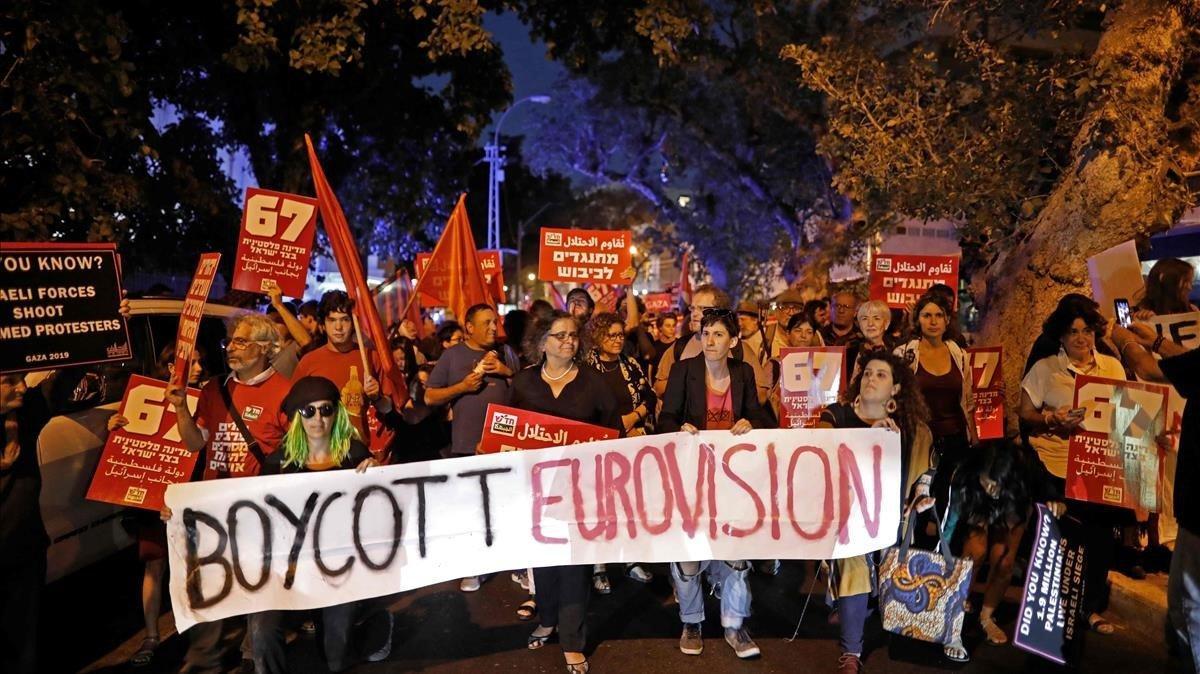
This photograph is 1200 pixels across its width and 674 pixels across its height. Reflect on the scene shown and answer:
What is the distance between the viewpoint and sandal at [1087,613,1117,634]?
5.39 m

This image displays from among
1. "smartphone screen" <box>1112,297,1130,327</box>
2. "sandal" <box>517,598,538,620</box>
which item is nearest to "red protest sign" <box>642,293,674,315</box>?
"smartphone screen" <box>1112,297,1130,327</box>

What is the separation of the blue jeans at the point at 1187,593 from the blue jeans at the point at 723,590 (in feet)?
6.54

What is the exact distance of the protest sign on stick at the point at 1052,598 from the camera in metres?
4.59

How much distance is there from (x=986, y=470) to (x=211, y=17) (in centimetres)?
1192

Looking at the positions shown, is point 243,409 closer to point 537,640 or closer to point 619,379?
point 537,640

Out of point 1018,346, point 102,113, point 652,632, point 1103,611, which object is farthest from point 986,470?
point 102,113

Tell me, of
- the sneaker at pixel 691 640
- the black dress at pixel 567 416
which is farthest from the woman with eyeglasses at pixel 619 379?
the sneaker at pixel 691 640

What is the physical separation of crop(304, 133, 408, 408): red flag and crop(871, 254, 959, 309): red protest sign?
17.6 ft

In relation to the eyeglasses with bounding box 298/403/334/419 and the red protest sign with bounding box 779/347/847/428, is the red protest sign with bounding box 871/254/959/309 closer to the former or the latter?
the red protest sign with bounding box 779/347/847/428

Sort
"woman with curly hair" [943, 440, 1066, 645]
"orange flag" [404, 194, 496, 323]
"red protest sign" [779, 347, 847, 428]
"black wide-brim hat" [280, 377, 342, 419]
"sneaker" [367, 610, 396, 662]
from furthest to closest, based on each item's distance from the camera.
A: "orange flag" [404, 194, 496, 323], "red protest sign" [779, 347, 847, 428], "woman with curly hair" [943, 440, 1066, 645], "sneaker" [367, 610, 396, 662], "black wide-brim hat" [280, 377, 342, 419]

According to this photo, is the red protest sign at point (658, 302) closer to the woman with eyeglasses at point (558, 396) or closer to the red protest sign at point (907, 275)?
the red protest sign at point (907, 275)

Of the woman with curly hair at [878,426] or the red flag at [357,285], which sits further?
the red flag at [357,285]

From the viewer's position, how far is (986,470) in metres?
5.35

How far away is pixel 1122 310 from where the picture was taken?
6207mm
